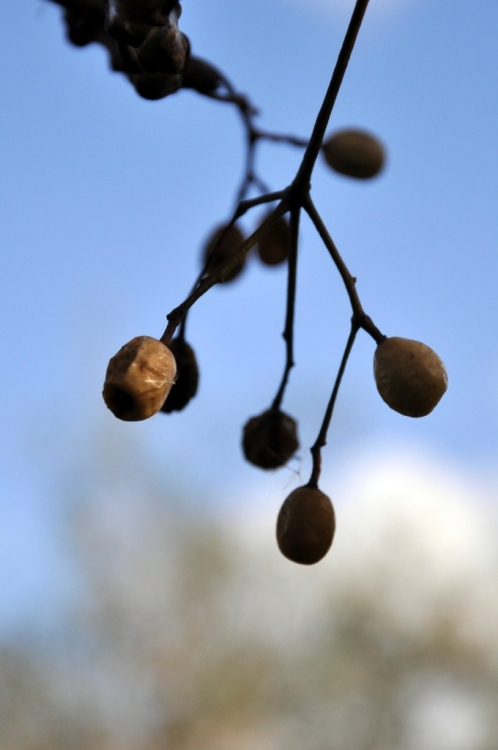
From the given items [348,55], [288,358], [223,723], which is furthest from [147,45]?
[223,723]

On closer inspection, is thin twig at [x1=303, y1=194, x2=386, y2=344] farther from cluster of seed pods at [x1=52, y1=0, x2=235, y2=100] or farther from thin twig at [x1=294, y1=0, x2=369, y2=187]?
cluster of seed pods at [x1=52, y1=0, x2=235, y2=100]

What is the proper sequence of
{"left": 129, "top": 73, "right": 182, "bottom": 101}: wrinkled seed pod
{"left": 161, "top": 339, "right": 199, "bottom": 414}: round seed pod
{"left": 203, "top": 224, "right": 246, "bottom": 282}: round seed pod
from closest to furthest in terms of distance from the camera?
{"left": 129, "top": 73, "right": 182, "bottom": 101}: wrinkled seed pod, {"left": 161, "top": 339, "right": 199, "bottom": 414}: round seed pod, {"left": 203, "top": 224, "right": 246, "bottom": 282}: round seed pod

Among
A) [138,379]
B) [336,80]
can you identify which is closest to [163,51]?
[336,80]

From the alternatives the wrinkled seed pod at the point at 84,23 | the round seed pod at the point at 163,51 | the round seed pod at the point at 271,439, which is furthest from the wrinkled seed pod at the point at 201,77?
the round seed pod at the point at 271,439

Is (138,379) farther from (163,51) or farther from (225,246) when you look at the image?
(225,246)

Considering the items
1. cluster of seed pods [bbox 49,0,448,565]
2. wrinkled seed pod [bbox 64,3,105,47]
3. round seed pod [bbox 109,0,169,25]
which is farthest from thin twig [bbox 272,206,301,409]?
wrinkled seed pod [bbox 64,3,105,47]

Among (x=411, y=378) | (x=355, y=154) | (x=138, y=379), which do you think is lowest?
(x=138, y=379)

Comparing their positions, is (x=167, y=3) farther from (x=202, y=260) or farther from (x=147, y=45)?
(x=202, y=260)
